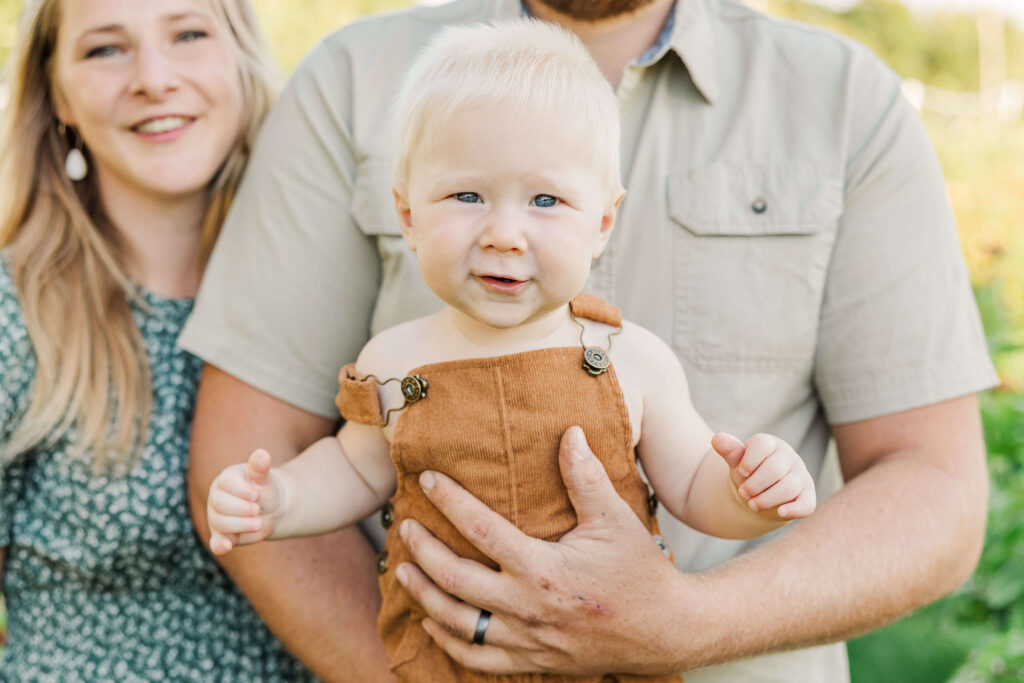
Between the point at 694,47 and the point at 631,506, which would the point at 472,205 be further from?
the point at 694,47

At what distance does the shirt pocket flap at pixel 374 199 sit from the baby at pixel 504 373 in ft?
1.26

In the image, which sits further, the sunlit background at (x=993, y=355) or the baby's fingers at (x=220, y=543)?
the sunlit background at (x=993, y=355)

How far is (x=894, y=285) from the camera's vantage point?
78.3 inches

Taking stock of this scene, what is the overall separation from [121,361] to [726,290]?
142cm

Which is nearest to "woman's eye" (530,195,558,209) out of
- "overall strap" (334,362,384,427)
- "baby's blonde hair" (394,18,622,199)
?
"baby's blonde hair" (394,18,622,199)

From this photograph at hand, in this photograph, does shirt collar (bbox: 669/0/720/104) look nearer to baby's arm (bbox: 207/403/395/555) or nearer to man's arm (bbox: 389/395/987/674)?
man's arm (bbox: 389/395/987/674)

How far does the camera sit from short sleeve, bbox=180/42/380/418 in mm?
2080

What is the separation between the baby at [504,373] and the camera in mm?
1448

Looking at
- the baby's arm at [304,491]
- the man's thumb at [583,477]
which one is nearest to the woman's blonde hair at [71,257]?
the baby's arm at [304,491]

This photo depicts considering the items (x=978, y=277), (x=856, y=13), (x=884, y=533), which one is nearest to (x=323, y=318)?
(x=884, y=533)

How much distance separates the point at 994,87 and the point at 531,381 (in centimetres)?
1355

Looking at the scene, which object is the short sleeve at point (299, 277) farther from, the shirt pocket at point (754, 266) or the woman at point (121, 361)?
the shirt pocket at point (754, 266)

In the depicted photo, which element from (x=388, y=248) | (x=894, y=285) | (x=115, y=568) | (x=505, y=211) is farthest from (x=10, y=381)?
(x=894, y=285)

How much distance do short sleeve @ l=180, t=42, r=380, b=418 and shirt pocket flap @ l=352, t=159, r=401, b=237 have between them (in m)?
0.03
